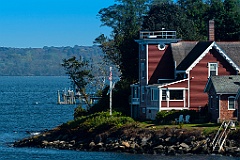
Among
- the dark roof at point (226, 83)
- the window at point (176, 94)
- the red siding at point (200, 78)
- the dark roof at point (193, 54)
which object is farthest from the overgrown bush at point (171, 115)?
the dark roof at point (193, 54)

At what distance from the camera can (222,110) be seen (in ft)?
235

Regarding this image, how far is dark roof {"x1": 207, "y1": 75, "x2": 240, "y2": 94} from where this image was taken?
7169 cm

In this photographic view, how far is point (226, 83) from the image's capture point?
7281 centimetres

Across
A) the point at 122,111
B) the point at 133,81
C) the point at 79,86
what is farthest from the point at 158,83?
the point at 79,86

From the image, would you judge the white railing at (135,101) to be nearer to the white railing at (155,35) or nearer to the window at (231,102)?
the white railing at (155,35)

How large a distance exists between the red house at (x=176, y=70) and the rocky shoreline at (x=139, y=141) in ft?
27.7

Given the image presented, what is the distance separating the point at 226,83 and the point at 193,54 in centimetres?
872

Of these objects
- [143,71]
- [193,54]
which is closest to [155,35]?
[143,71]

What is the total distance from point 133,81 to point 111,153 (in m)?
25.5

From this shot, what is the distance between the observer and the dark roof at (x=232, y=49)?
261 feet

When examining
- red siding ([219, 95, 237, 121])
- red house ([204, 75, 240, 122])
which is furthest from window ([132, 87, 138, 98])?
red siding ([219, 95, 237, 121])

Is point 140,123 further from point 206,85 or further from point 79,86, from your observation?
point 79,86

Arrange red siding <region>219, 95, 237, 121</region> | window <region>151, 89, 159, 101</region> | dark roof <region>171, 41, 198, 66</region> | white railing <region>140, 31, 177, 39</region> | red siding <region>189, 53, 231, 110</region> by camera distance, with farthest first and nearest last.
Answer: white railing <region>140, 31, 177, 39</region>
dark roof <region>171, 41, 198, 66</region>
red siding <region>189, 53, 231, 110</region>
window <region>151, 89, 159, 101</region>
red siding <region>219, 95, 237, 121</region>

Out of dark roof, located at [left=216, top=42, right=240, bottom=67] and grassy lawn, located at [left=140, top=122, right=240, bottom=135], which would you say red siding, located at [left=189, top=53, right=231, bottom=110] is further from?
grassy lawn, located at [left=140, top=122, right=240, bottom=135]
